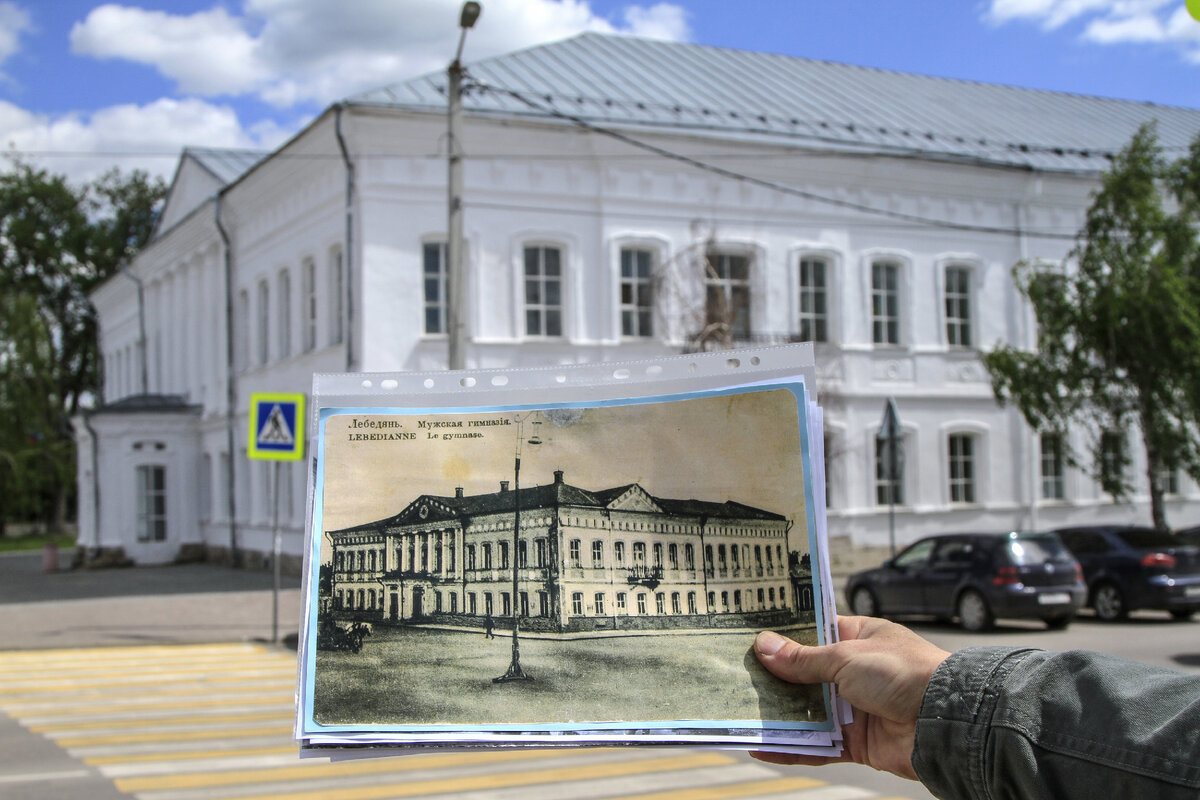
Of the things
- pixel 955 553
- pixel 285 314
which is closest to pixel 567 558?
pixel 955 553

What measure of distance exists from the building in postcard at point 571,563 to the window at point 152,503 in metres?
31.4

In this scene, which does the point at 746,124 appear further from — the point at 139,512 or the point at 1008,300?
the point at 139,512

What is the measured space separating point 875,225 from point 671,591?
24952 mm

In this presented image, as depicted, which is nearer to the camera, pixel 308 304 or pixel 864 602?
pixel 864 602

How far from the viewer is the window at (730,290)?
23.3 m

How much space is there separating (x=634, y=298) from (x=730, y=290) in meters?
2.03

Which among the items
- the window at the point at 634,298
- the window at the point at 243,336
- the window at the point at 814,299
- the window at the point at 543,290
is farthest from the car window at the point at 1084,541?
the window at the point at 243,336

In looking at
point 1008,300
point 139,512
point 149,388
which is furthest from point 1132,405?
point 149,388

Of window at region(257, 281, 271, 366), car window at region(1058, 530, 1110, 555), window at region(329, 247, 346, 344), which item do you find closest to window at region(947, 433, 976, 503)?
car window at region(1058, 530, 1110, 555)

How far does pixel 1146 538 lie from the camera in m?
17.9

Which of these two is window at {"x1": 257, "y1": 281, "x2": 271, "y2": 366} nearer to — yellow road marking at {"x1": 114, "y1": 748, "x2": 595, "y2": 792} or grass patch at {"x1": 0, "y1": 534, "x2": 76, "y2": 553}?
yellow road marking at {"x1": 114, "y1": 748, "x2": 595, "y2": 792}

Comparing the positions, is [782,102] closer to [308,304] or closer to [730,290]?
[730,290]

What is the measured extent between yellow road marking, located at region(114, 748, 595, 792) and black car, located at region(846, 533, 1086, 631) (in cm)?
911

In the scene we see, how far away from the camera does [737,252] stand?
24453mm
